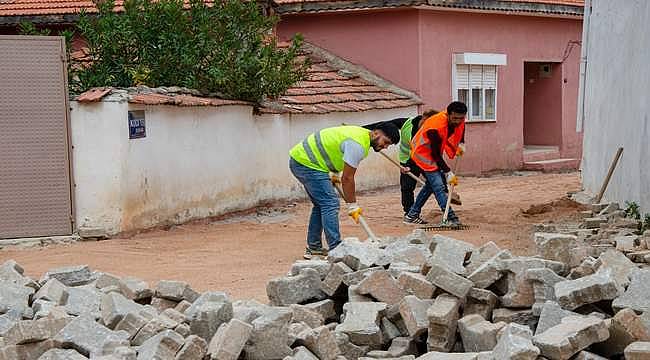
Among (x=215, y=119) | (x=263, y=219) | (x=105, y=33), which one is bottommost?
(x=263, y=219)

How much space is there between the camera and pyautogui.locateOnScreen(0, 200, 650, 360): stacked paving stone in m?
6.26

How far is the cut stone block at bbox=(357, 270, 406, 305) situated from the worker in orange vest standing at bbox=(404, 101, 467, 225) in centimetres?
528

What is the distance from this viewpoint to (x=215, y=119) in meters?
14.4

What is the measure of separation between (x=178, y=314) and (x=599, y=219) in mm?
5829

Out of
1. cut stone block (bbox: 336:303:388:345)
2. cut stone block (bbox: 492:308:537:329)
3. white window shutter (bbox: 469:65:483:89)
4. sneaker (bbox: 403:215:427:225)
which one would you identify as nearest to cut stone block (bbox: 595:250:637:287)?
cut stone block (bbox: 492:308:537:329)

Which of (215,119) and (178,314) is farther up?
(215,119)

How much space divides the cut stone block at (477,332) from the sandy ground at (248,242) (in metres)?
2.35

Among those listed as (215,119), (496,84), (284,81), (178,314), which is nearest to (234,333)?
(178,314)

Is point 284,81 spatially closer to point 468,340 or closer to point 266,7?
point 266,7

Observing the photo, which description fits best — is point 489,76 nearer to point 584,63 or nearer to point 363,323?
point 584,63

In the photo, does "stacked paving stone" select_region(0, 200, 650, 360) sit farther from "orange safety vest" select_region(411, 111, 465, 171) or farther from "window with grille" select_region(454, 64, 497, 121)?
"window with grille" select_region(454, 64, 497, 121)

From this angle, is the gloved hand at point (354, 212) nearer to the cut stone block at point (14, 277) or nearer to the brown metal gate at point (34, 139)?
the cut stone block at point (14, 277)

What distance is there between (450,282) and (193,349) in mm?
1847

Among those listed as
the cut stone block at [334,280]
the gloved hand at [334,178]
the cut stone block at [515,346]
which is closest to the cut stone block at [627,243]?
the cut stone block at [334,280]
